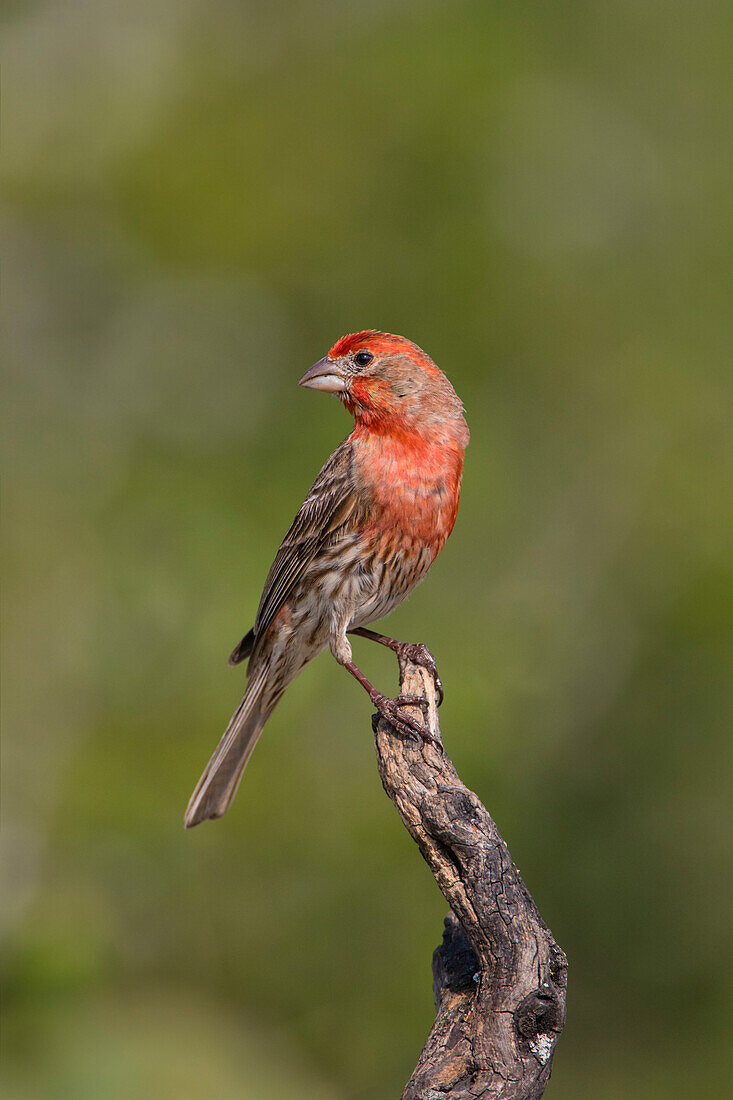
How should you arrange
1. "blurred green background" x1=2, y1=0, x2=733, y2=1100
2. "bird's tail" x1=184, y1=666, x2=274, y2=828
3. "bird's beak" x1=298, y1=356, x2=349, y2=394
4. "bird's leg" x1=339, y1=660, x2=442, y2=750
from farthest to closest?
1. "blurred green background" x1=2, y1=0, x2=733, y2=1100
2. "bird's tail" x1=184, y1=666, x2=274, y2=828
3. "bird's beak" x1=298, y1=356, x2=349, y2=394
4. "bird's leg" x1=339, y1=660, x2=442, y2=750

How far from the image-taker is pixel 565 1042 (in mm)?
8781

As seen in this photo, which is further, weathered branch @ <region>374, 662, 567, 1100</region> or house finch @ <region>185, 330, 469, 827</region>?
house finch @ <region>185, 330, 469, 827</region>

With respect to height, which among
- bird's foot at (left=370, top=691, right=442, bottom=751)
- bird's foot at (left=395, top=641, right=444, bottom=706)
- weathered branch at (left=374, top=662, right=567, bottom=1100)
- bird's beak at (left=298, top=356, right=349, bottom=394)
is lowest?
weathered branch at (left=374, top=662, right=567, bottom=1100)

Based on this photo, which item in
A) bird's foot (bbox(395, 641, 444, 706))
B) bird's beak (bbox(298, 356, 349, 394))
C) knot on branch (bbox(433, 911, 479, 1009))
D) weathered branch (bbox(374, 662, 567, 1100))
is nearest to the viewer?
weathered branch (bbox(374, 662, 567, 1100))

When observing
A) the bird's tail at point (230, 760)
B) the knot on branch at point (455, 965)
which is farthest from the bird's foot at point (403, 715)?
the bird's tail at point (230, 760)

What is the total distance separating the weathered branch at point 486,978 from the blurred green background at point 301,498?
377cm

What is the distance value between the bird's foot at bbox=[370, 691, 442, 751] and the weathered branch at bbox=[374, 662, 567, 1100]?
0.43 meters

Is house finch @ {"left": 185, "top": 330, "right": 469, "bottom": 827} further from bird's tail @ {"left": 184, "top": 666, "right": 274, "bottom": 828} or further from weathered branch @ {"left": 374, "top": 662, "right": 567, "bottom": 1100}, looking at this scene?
weathered branch @ {"left": 374, "top": 662, "right": 567, "bottom": 1100}

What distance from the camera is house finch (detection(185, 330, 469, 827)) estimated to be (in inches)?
210

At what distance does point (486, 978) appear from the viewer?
12.6 feet

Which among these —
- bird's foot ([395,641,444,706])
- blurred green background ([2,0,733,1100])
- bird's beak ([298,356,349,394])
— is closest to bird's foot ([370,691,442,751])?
bird's foot ([395,641,444,706])

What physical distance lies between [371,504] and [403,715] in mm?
1075

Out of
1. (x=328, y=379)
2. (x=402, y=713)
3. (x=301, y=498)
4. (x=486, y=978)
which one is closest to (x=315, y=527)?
(x=328, y=379)

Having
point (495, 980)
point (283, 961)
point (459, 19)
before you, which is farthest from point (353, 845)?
point (459, 19)
